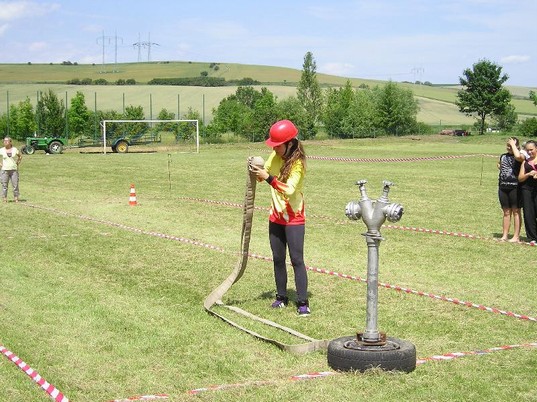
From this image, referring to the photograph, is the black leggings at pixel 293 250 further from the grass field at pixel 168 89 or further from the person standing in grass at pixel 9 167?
the grass field at pixel 168 89

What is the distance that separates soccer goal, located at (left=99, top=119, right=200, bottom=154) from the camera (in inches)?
2062

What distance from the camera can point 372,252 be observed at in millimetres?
5898

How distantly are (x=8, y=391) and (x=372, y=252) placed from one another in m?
2.97

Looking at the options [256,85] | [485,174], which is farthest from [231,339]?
[256,85]

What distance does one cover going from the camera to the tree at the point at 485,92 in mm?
83875

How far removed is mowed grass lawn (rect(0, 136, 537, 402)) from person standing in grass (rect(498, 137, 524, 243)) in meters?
0.55

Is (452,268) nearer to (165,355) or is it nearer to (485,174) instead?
(165,355)

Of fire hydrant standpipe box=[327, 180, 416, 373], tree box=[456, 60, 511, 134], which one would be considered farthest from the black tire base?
tree box=[456, 60, 511, 134]

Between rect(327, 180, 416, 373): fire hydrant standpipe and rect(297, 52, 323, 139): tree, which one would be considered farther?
rect(297, 52, 323, 139): tree

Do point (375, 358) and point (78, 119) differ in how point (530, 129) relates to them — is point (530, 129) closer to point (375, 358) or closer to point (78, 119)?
point (78, 119)

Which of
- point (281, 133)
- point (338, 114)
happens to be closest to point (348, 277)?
point (281, 133)

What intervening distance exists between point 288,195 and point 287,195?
0.02 meters

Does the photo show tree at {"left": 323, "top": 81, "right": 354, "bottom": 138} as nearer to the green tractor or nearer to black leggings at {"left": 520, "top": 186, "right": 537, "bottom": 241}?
the green tractor

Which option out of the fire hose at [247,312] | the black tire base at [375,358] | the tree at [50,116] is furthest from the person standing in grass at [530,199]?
the tree at [50,116]
